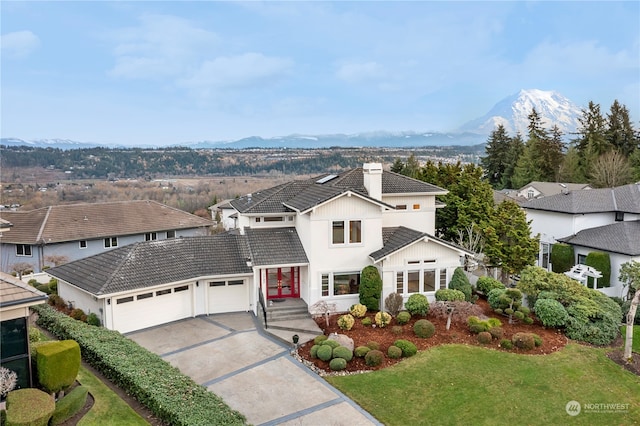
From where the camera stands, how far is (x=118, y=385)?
1296 centimetres

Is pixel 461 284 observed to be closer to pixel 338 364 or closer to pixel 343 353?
pixel 343 353

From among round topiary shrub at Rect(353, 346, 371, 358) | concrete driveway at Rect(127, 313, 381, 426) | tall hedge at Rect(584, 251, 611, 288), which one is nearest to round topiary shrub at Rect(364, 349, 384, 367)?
round topiary shrub at Rect(353, 346, 371, 358)

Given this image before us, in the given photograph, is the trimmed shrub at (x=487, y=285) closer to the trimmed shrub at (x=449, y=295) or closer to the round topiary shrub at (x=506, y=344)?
the trimmed shrub at (x=449, y=295)

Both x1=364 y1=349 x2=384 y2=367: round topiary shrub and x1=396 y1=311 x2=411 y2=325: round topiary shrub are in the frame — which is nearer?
x1=364 y1=349 x2=384 y2=367: round topiary shrub

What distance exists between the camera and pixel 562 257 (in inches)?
1112

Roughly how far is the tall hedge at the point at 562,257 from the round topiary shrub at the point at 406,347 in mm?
15662

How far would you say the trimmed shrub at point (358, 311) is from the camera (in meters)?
20.5

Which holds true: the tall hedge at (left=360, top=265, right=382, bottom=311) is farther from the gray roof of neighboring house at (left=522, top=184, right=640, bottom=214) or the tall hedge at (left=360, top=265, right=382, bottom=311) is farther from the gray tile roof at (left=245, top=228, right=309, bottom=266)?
the gray roof of neighboring house at (left=522, top=184, right=640, bottom=214)

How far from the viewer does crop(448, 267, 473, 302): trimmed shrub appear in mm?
21828

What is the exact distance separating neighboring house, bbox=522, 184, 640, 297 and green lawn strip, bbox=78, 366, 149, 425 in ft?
80.2

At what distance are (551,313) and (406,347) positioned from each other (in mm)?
7221

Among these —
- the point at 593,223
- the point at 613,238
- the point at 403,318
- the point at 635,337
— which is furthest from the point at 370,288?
the point at 593,223

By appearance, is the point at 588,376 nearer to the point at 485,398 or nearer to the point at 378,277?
the point at 485,398

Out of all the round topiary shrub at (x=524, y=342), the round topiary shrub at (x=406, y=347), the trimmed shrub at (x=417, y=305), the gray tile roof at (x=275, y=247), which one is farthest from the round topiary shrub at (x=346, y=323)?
the round topiary shrub at (x=524, y=342)
